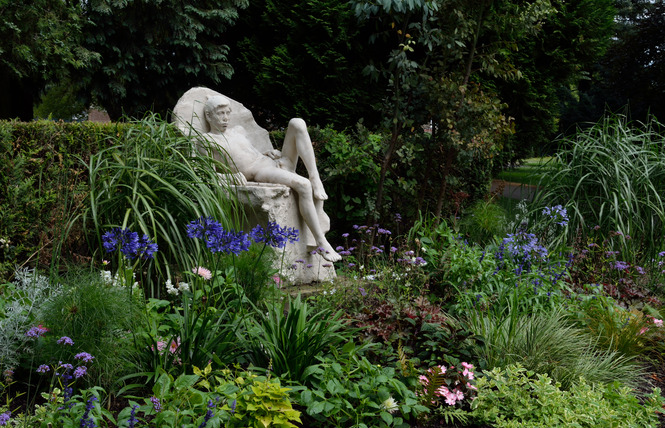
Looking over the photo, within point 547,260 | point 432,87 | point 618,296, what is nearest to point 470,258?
point 547,260

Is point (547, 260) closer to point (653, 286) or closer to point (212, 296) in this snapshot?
point (653, 286)

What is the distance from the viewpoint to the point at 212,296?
2.99m

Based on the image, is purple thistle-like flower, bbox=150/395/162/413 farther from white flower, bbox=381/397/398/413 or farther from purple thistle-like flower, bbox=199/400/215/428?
white flower, bbox=381/397/398/413

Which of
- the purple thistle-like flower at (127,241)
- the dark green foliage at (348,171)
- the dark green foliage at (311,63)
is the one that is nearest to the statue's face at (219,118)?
the dark green foliage at (348,171)

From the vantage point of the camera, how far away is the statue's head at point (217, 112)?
4609 mm

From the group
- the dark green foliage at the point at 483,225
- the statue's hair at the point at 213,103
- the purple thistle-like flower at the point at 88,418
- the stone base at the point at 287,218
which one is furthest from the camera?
the dark green foliage at the point at 483,225

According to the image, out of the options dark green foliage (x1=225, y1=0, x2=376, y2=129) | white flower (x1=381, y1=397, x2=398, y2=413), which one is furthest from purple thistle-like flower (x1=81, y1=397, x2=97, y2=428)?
dark green foliage (x1=225, y1=0, x2=376, y2=129)

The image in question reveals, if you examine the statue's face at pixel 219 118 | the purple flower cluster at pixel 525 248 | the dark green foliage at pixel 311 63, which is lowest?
the purple flower cluster at pixel 525 248

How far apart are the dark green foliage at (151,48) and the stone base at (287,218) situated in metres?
4.13

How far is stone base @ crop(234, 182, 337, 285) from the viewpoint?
4.25m

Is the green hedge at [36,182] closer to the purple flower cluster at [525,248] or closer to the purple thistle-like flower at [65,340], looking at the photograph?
the purple thistle-like flower at [65,340]

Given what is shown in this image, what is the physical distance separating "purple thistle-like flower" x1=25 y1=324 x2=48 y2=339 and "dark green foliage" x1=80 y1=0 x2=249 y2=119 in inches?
226

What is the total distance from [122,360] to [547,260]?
301cm

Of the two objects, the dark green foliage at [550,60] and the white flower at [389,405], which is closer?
the white flower at [389,405]
